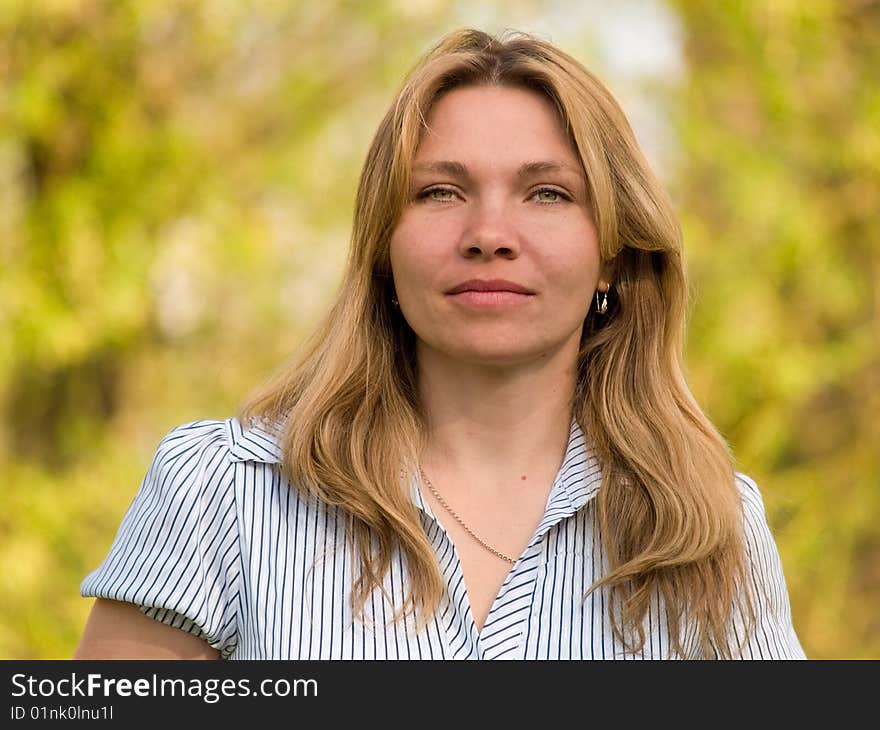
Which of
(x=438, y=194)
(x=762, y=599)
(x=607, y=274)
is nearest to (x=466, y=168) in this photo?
(x=438, y=194)

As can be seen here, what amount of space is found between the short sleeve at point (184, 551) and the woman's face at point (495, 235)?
37cm

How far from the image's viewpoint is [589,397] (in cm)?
203

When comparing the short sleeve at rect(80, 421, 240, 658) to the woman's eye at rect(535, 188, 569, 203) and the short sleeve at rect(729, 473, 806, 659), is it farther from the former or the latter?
the short sleeve at rect(729, 473, 806, 659)

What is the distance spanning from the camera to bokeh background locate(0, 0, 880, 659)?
15.3 ft

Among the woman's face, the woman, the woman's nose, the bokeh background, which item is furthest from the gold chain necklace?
the bokeh background

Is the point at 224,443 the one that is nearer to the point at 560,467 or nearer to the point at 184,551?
the point at 184,551

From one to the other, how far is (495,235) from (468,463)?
1.18 ft

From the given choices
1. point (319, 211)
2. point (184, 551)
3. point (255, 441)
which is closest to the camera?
point (184, 551)

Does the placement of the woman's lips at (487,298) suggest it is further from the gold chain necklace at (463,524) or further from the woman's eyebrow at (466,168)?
the gold chain necklace at (463,524)

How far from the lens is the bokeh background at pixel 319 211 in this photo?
4672mm

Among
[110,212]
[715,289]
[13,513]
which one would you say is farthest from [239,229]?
[715,289]

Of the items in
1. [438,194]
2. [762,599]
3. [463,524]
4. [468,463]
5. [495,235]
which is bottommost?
[762,599]

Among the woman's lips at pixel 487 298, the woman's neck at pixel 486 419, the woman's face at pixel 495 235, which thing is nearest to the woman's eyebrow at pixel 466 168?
the woman's face at pixel 495 235
